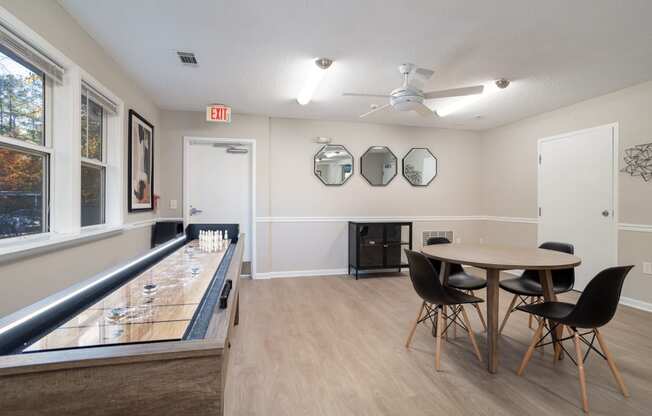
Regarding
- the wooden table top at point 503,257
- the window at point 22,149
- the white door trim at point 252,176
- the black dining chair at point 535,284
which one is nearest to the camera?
the window at point 22,149

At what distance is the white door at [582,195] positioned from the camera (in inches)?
147

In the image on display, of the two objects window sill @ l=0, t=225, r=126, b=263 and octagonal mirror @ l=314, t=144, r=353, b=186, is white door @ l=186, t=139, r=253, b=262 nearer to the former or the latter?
octagonal mirror @ l=314, t=144, r=353, b=186

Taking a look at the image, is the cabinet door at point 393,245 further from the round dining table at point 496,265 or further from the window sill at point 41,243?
the window sill at point 41,243

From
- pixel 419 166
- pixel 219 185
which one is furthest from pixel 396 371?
pixel 419 166

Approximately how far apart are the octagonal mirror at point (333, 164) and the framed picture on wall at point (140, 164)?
2.31 metres

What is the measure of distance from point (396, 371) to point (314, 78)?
2.79m

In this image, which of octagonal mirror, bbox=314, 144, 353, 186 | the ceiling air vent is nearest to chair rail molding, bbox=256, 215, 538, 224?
octagonal mirror, bbox=314, 144, 353, 186

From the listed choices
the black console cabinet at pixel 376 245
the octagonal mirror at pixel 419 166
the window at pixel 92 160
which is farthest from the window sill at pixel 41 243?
the octagonal mirror at pixel 419 166

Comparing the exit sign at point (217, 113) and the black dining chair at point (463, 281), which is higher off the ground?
the exit sign at point (217, 113)

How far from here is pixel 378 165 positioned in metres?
5.22

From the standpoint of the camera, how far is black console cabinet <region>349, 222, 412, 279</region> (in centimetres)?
480

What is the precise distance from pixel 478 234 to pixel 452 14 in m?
4.42

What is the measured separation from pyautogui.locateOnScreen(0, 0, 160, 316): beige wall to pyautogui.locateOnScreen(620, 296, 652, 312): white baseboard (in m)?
5.43

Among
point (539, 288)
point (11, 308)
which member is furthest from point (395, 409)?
point (11, 308)
